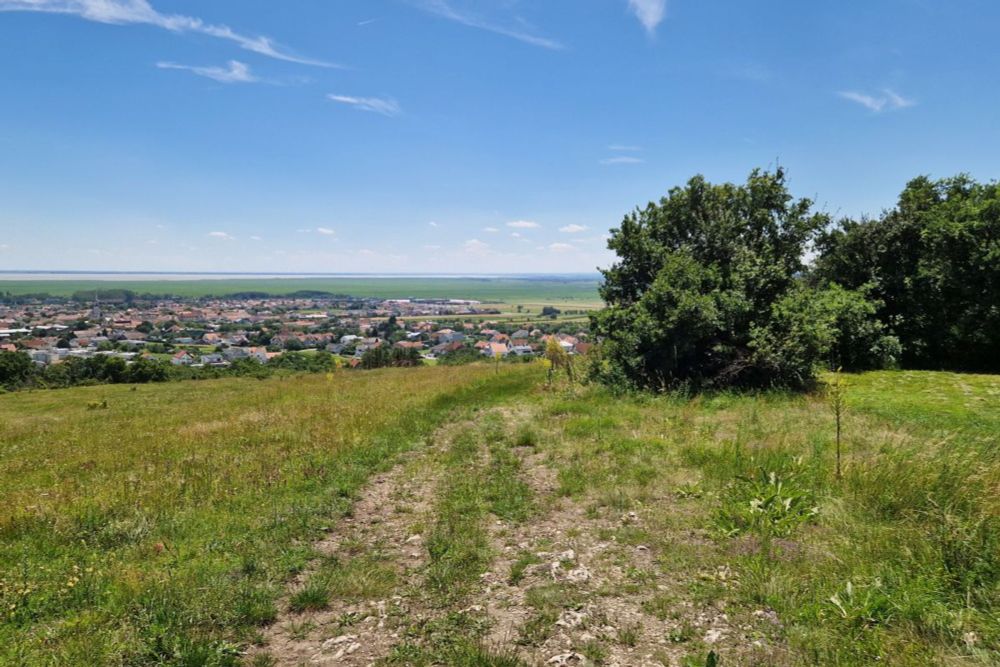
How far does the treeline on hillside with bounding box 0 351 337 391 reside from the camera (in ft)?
119

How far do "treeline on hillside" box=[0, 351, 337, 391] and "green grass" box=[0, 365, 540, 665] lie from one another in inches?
1071

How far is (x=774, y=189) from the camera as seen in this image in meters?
15.2

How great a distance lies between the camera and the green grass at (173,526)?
3789 millimetres

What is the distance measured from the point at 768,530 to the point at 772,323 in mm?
9659

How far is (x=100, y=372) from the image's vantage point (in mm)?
38719

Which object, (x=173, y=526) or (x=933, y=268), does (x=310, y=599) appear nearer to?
(x=173, y=526)

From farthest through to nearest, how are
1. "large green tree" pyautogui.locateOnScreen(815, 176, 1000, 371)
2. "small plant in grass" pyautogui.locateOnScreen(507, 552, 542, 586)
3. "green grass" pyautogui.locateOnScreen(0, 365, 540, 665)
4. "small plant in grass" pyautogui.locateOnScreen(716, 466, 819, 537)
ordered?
"large green tree" pyautogui.locateOnScreen(815, 176, 1000, 371) < "small plant in grass" pyautogui.locateOnScreen(716, 466, 819, 537) < "small plant in grass" pyautogui.locateOnScreen(507, 552, 542, 586) < "green grass" pyautogui.locateOnScreen(0, 365, 540, 665)

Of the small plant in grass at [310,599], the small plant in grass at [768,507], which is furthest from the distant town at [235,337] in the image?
the small plant in grass at [310,599]

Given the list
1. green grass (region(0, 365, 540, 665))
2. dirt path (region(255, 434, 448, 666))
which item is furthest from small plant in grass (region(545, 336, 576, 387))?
dirt path (region(255, 434, 448, 666))

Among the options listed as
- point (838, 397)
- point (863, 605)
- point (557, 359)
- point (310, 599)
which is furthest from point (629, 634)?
point (557, 359)

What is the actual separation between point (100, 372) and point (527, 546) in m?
48.3

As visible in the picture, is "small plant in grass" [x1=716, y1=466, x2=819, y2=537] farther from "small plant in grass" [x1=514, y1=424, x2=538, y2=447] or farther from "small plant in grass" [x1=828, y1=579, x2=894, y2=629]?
"small plant in grass" [x1=514, y1=424, x2=538, y2=447]

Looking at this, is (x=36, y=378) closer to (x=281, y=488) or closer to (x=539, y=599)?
(x=281, y=488)

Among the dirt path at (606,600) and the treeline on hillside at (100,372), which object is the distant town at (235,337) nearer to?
the treeline on hillside at (100,372)
